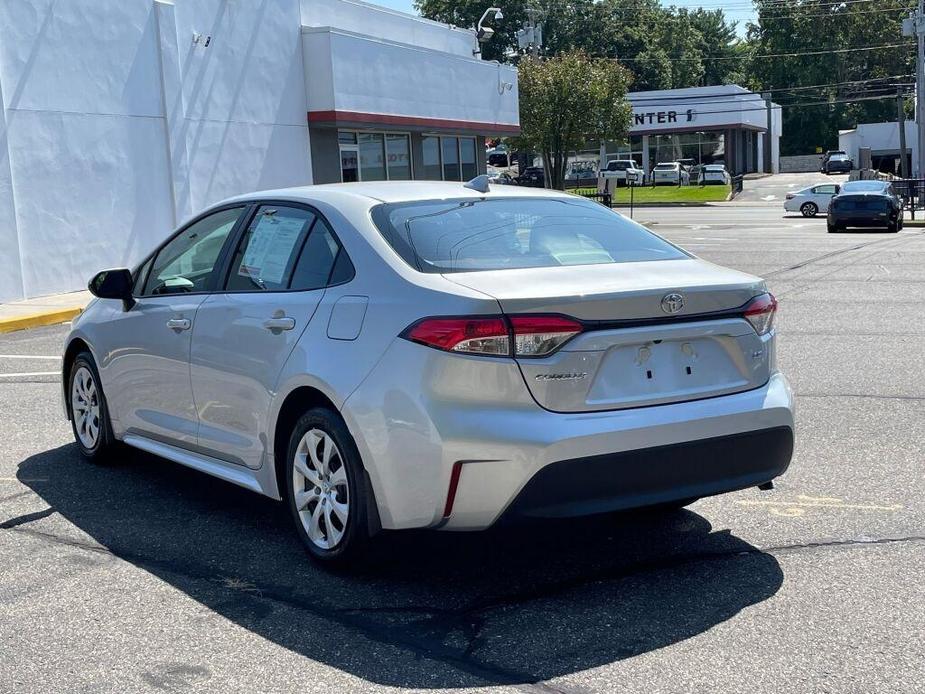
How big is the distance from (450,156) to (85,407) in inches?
940

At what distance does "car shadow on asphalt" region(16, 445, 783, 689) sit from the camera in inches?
159

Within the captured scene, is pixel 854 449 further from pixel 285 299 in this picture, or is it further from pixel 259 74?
pixel 259 74

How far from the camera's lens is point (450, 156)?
3011 cm

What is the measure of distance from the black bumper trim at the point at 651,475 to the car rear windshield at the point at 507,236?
932mm

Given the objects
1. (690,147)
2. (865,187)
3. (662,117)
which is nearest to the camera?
(865,187)

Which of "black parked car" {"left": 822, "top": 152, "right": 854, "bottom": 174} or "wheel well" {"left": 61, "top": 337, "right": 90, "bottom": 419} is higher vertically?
"black parked car" {"left": 822, "top": 152, "right": 854, "bottom": 174}

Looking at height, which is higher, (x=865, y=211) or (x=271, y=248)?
(x=271, y=248)

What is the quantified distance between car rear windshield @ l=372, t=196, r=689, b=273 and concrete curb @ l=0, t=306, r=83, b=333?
1103 centimetres

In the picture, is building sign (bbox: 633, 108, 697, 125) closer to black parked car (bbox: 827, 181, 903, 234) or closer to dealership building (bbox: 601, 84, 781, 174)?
dealership building (bbox: 601, 84, 781, 174)

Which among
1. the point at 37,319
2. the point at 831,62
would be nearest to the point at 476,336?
the point at 37,319

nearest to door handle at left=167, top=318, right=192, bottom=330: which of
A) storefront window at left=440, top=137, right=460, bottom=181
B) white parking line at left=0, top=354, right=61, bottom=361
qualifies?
white parking line at left=0, top=354, right=61, bottom=361

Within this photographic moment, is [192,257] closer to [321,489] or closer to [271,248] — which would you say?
[271,248]

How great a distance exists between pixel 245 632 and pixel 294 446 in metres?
0.92

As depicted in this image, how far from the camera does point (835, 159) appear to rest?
8269cm
